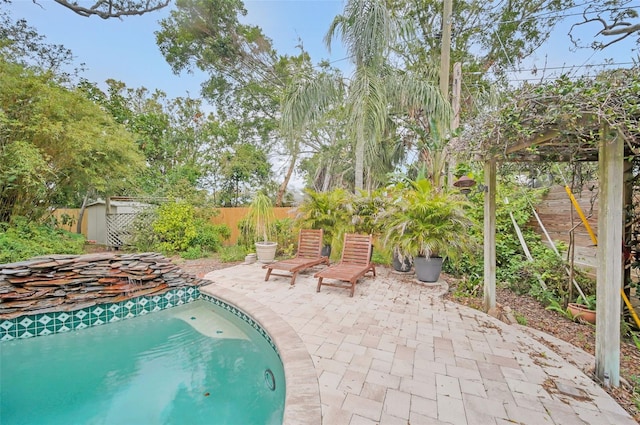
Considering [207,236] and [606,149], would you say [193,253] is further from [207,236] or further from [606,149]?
[606,149]

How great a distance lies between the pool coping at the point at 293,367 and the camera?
6.21 ft

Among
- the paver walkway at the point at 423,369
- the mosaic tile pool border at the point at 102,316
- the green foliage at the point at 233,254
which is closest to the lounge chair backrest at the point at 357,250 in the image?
the paver walkway at the point at 423,369

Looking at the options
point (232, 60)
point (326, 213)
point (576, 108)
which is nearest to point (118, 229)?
point (326, 213)

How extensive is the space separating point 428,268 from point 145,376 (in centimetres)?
454

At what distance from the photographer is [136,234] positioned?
8164mm

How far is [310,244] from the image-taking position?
6027 millimetres

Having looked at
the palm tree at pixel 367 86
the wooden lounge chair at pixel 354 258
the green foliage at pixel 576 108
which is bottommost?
the wooden lounge chair at pixel 354 258

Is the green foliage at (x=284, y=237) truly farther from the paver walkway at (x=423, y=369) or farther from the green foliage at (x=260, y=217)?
the paver walkway at (x=423, y=369)

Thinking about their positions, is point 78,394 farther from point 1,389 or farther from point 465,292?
point 465,292

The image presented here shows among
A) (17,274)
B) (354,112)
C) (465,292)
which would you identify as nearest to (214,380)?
(17,274)

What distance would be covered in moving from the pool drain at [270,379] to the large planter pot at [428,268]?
3.32m

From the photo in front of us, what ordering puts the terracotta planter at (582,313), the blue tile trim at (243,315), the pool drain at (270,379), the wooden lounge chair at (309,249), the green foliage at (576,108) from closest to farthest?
the green foliage at (576,108) < the pool drain at (270,379) < the blue tile trim at (243,315) < the terracotta planter at (582,313) < the wooden lounge chair at (309,249)

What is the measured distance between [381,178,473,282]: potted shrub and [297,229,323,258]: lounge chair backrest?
1492 mm

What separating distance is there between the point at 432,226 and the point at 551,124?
2910 millimetres
